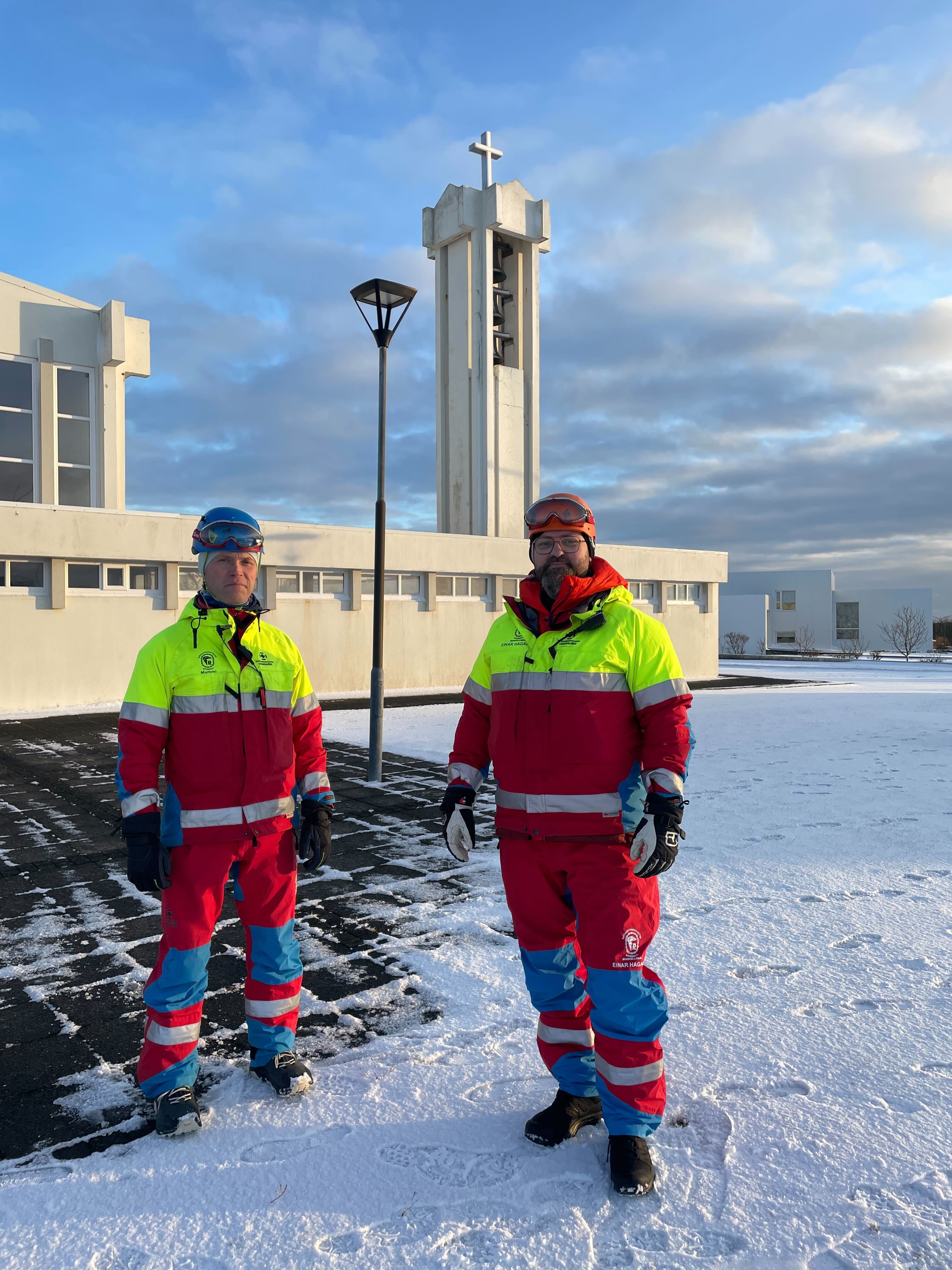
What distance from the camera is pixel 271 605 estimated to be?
55.6 feet

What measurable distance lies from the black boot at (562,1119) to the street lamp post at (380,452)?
586cm

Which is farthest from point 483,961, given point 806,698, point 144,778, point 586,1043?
point 806,698

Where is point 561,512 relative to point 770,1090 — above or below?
above

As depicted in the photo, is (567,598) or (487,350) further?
(487,350)

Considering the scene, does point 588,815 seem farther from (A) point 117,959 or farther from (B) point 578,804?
(A) point 117,959

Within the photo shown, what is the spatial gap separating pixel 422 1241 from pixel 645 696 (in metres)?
1.55

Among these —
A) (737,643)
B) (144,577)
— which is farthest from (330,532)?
(737,643)

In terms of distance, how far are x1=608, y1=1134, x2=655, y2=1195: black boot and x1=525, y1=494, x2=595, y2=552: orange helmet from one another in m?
1.76

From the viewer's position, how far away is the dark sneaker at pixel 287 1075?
9.11 ft

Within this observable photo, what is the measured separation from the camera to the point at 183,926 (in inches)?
106

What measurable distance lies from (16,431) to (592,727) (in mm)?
20955

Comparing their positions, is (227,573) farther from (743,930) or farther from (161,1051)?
(743,930)

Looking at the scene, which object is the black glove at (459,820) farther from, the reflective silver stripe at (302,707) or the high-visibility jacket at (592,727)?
the reflective silver stripe at (302,707)

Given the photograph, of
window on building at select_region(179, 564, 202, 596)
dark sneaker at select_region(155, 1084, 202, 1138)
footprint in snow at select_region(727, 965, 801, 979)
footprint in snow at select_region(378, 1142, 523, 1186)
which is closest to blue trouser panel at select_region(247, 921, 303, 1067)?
dark sneaker at select_region(155, 1084, 202, 1138)
